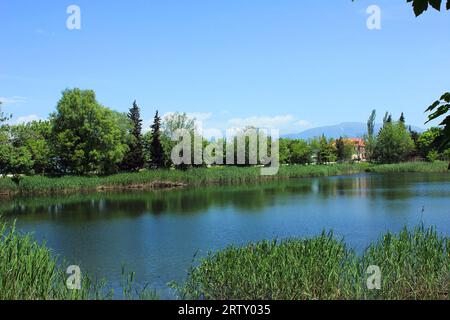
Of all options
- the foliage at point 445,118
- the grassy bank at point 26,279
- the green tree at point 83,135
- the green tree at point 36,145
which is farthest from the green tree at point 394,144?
the foliage at point 445,118

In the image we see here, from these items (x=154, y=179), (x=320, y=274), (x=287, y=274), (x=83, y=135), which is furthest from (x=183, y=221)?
(x=83, y=135)

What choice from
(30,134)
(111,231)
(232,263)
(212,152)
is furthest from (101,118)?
(232,263)

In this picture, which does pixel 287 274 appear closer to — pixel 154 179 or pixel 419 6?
pixel 419 6

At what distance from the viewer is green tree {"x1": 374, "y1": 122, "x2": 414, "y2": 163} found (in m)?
71.3

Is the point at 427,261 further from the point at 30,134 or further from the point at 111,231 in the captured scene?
the point at 30,134

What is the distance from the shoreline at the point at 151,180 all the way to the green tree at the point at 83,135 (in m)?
2.23

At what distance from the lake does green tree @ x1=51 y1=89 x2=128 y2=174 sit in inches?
334

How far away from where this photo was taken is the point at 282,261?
27.4 feet

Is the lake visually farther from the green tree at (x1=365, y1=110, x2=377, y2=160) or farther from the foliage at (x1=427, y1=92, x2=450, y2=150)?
the green tree at (x1=365, y1=110, x2=377, y2=160)

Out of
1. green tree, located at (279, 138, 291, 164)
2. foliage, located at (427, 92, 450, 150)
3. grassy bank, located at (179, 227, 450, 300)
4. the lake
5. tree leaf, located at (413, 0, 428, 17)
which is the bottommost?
the lake

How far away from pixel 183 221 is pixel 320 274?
1410cm

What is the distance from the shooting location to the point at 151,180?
43.6 m

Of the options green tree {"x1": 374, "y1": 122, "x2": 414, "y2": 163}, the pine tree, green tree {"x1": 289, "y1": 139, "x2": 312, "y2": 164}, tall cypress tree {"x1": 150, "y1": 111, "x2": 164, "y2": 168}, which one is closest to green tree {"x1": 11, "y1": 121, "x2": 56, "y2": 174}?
tall cypress tree {"x1": 150, "y1": 111, "x2": 164, "y2": 168}
